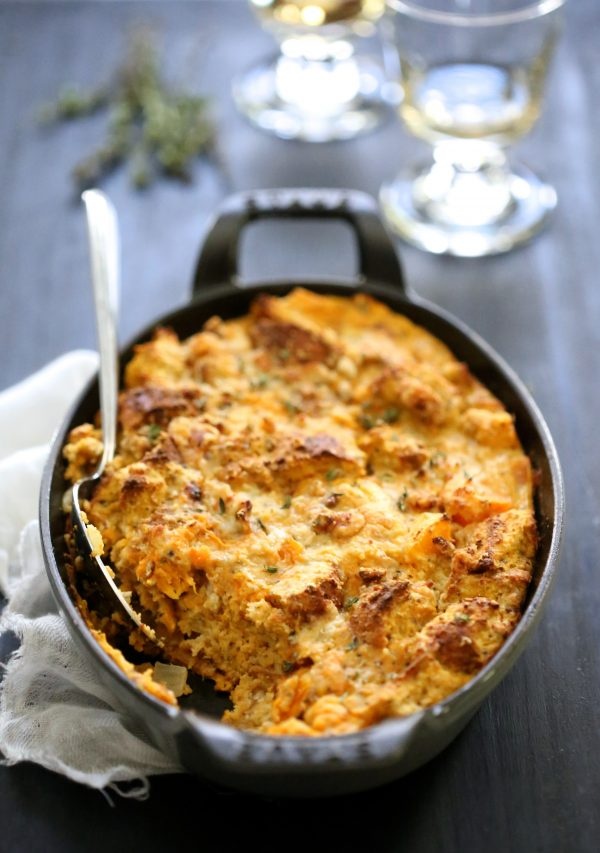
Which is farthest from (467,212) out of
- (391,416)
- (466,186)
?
(391,416)

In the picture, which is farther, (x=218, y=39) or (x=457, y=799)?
(x=218, y=39)

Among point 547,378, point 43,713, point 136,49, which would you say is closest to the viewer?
point 43,713

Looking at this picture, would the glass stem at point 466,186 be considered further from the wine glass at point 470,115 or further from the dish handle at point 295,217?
the dish handle at point 295,217

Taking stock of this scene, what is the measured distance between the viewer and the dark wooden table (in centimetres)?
255

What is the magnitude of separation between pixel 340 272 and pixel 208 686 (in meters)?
2.03

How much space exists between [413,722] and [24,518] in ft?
4.88

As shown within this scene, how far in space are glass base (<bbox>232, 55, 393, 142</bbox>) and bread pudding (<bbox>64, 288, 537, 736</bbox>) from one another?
1795mm

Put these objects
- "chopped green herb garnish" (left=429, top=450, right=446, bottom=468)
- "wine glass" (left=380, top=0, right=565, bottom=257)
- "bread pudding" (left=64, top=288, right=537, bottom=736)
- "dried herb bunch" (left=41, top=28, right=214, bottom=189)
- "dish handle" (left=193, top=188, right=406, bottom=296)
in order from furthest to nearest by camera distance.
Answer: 1. "dried herb bunch" (left=41, top=28, right=214, bottom=189)
2. "wine glass" (left=380, top=0, right=565, bottom=257)
3. "dish handle" (left=193, top=188, right=406, bottom=296)
4. "chopped green herb garnish" (left=429, top=450, right=446, bottom=468)
5. "bread pudding" (left=64, top=288, right=537, bottom=736)

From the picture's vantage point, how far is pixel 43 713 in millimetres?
2695

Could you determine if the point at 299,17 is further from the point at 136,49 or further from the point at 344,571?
the point at 344,571

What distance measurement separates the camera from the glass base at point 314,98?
4.88 metres

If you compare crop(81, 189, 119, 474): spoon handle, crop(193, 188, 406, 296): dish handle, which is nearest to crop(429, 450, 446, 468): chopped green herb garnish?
crop(193, 188, 406, 296): dish handle

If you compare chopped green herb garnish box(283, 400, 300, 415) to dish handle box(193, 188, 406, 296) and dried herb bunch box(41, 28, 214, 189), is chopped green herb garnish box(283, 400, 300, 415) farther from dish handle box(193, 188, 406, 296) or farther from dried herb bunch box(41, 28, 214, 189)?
dried herb bunch box(41, 28, 214, 189)

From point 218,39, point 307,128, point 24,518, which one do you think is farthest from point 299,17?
point 24,518
